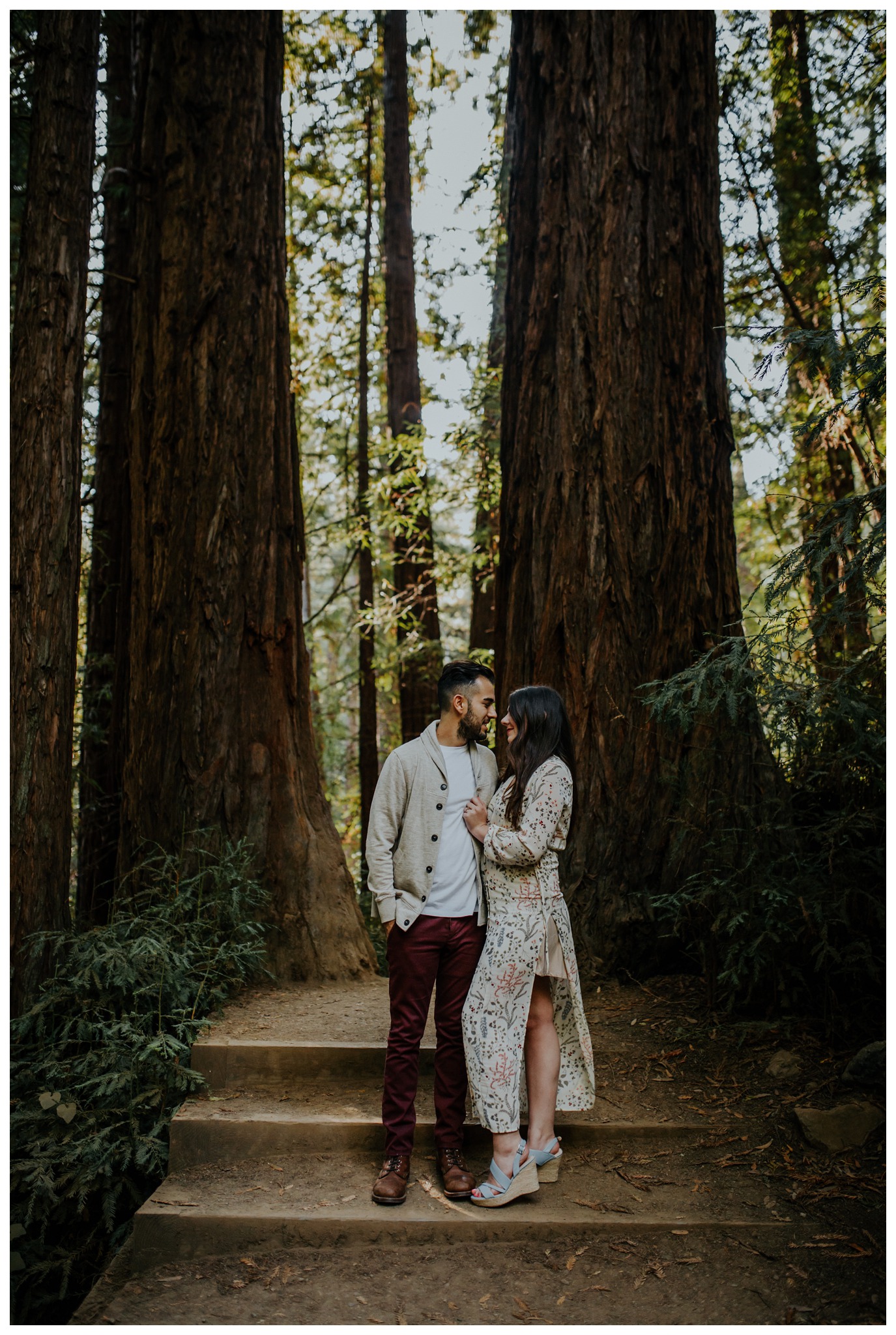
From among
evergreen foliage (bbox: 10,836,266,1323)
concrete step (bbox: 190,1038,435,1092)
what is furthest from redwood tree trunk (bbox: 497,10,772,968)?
evergreen foliage (bbox: 10,836,266,1323)

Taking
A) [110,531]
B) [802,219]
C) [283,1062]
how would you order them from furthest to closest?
[802,219] < [110,531] < [283,1062]

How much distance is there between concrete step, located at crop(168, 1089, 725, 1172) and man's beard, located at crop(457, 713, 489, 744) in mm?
1802

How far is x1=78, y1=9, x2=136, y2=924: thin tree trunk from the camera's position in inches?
275

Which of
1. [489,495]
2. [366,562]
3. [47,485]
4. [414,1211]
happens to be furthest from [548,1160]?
[366,562]

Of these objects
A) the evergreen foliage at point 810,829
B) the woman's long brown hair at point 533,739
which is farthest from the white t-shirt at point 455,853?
the evergreen foliage at point 810,829

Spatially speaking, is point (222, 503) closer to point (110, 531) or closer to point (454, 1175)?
point (110, 531)

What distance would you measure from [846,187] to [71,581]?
8413mm

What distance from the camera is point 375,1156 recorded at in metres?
4.12

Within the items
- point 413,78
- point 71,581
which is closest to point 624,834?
point 71,581

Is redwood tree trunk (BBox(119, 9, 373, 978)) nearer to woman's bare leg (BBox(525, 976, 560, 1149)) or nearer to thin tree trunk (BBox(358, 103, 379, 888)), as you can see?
woman's bare leg (BBox(525, 976, 560, 1149))

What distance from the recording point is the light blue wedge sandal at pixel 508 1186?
3.65 metres

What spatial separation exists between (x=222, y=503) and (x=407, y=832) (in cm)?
345

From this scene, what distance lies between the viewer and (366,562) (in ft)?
45.6

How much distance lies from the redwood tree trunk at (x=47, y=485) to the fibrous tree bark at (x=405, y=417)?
17.3 feet
